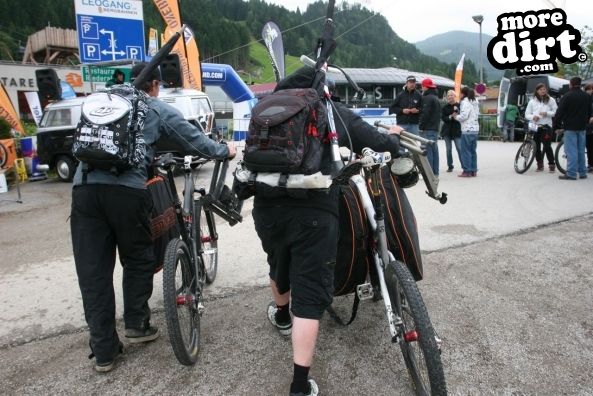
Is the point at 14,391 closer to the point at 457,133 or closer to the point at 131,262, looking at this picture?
the point at 131,262

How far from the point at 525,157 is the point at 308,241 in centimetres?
860

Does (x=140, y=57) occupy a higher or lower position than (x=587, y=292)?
higher

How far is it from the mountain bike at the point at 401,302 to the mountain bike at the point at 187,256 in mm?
1086

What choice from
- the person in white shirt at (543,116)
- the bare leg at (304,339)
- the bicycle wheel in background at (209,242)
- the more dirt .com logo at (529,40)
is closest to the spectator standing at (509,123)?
the more dirt .com logo at (529,40)

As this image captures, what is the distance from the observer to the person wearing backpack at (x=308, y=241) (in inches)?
91.4

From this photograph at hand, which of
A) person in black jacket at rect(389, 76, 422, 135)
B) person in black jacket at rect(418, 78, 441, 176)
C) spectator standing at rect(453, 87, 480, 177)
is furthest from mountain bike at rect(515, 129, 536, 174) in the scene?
person in black jacket at rect(389, 76, 422, 135)

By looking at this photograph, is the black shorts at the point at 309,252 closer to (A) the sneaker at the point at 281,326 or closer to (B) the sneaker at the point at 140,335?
(A) the sneaker at the point at 281,326

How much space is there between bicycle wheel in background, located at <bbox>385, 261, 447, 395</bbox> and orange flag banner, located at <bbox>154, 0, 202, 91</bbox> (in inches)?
400

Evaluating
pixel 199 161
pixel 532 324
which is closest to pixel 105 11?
pixel 199 161

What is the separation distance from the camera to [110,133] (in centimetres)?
258

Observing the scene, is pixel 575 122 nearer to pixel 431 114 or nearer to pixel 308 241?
pixel 431 114

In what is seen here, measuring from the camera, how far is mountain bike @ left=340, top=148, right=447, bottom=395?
2152mm

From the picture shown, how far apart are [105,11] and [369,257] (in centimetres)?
1049

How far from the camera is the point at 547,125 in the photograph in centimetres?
914
